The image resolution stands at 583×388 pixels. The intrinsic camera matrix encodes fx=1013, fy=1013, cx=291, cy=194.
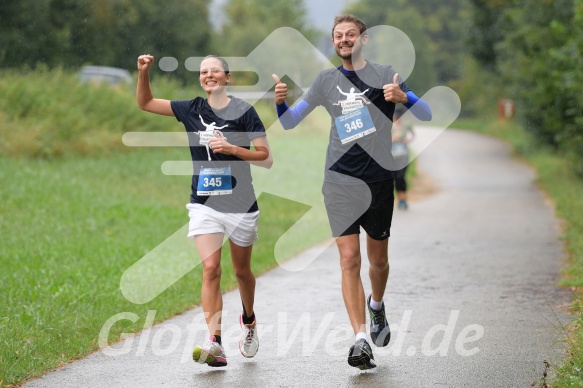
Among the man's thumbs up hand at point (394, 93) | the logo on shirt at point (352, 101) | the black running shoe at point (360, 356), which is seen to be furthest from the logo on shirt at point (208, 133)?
the black running shoe at point (360, 356)

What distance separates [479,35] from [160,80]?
17952 millimetres

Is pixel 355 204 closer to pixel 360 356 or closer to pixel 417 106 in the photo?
pixel 417 106

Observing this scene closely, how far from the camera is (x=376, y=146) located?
6.88 metres

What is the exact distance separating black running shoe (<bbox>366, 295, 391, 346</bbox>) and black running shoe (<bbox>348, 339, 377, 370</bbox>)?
808mm

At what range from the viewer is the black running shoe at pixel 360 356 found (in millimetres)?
6355

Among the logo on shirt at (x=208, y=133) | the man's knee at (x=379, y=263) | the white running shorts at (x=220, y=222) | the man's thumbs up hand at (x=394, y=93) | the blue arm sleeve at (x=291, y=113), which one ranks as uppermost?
the man's thumbs up hand at (x=394, y=93)

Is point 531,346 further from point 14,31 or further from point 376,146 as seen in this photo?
point 14,31

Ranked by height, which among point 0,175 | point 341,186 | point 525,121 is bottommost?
point 525,121

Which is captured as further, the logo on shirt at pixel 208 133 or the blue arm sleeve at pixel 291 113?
the blue arm sleeve at pixel 291 113

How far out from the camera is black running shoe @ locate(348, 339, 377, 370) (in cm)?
636

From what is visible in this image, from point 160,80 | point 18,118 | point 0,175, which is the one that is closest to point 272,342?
point 0,175

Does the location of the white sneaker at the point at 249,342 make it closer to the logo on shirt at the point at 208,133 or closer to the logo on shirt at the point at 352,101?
the logo on shirt at the point at 208,133

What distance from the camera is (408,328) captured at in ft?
26.4

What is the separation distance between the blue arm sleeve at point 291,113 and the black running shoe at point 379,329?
1.52 meters
